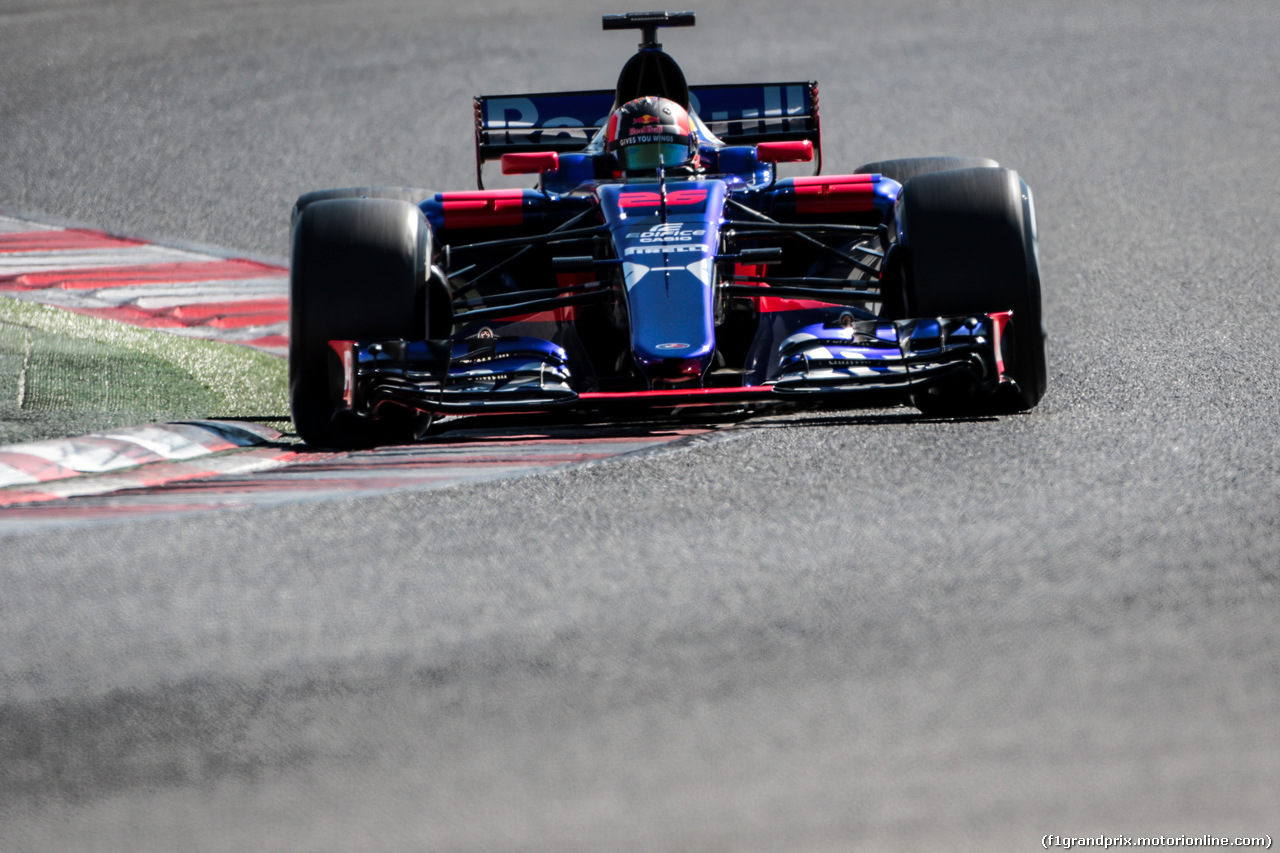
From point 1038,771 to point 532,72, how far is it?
12.8m

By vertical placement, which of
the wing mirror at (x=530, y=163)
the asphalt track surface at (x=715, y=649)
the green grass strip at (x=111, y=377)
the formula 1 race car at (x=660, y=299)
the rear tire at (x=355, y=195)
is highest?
the wing mirror at (x=530, y=163)

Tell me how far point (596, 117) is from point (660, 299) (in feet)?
9.36

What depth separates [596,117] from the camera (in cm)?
780

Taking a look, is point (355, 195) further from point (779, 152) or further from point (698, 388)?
point (698, 388)

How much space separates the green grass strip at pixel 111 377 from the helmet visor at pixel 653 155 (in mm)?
1715

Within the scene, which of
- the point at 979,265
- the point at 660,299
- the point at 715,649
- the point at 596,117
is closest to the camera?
the point at 715,649

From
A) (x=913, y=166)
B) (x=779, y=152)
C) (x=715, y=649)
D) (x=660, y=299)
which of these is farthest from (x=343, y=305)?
(x=913, y=166)

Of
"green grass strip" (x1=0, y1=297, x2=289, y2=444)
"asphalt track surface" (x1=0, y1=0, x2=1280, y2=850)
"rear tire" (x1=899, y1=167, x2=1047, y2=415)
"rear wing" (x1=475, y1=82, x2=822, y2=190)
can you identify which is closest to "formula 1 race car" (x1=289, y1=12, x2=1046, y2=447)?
"rear tire" (x1=899, y1=167, x2=1047, y2=415)

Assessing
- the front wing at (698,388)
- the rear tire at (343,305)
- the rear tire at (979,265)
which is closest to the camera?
the front wing at (698,388)

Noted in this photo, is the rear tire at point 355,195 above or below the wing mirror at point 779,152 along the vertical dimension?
below

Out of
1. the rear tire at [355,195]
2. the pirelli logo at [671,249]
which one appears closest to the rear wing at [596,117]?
the rear tire at [355,195]

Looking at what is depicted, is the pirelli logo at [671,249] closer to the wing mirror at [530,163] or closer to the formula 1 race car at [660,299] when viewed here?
the formula 1 race car at [660,299]

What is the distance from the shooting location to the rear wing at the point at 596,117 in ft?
25.1

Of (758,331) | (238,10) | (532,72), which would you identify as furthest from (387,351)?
(238,10)
